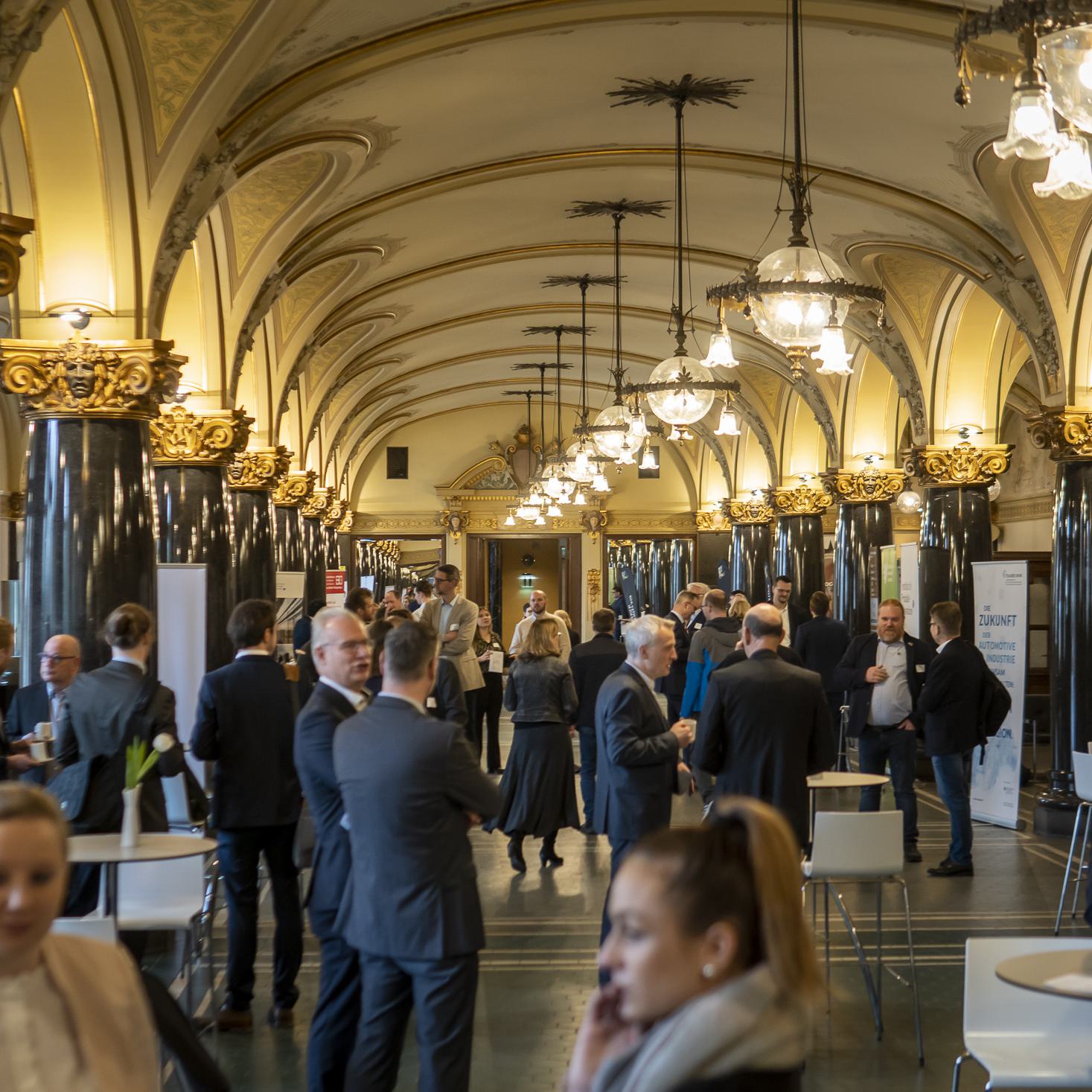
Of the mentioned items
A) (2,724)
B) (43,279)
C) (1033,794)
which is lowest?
(1033,794)

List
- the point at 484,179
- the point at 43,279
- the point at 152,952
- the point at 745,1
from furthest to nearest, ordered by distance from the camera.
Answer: the point at 484,179 → the point at 745,1 → the point at 43,279 → the point at 152,952

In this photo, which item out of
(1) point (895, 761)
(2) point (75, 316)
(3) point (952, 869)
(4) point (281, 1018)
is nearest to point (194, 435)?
(2) point (75, 316)

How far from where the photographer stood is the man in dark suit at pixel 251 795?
537 cm

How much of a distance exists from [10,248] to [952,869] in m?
6.23

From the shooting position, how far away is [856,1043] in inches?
210

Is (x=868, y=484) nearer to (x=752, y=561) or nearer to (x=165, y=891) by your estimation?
(x=752, y=561)

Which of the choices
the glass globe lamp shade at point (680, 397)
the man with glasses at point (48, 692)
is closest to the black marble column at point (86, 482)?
the man with glasses at point (48, 692)

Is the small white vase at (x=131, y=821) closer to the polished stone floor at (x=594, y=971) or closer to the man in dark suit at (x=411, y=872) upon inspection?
the polished stone floor at (x=594, y=971)

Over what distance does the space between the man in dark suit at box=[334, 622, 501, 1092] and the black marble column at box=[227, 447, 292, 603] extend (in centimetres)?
985

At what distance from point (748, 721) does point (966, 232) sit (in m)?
7.29

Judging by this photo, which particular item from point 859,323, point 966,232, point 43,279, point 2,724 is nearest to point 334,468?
point 859,323

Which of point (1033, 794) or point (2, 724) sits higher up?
point (2, 724)

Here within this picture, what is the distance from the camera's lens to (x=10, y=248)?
554cm

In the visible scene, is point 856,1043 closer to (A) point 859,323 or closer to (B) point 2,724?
(B) point 2,724
